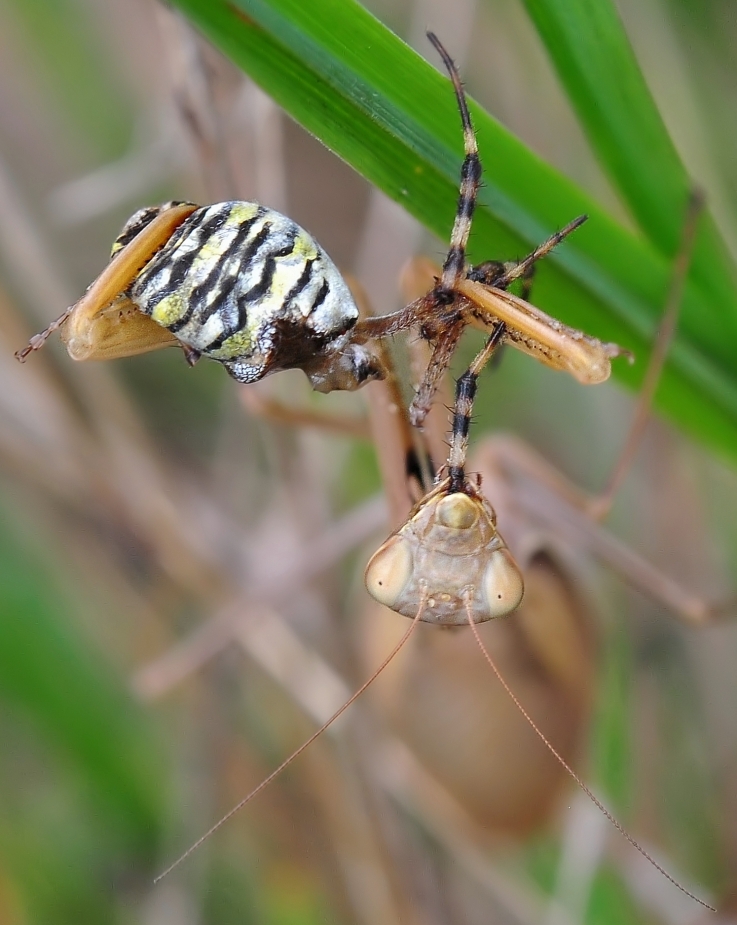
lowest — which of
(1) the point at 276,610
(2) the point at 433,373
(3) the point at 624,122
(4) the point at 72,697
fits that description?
(4) the point at 72,697

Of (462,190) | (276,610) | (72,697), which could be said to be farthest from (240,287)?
(72,697)

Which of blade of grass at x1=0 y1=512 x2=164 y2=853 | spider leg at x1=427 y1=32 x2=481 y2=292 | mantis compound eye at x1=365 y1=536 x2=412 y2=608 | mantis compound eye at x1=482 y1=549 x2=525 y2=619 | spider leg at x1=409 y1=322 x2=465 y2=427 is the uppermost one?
spider leg at x1=427 y1=32 x2=481 y2=292

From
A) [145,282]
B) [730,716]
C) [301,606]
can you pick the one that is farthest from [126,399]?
[730,716]

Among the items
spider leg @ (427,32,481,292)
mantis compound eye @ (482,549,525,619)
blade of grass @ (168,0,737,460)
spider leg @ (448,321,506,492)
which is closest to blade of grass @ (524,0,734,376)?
blade of grass @ (168,0,737,460)

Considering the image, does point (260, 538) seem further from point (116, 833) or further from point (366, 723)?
point (116, 833)

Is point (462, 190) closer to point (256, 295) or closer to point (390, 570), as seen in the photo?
point (256, 295)

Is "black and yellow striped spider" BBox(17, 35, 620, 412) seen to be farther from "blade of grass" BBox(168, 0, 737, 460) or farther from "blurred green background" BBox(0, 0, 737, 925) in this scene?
"blurred green background" BBox(0, 0, 737, 925)
